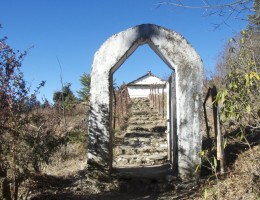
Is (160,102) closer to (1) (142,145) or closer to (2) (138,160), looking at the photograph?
(1) (142,145)

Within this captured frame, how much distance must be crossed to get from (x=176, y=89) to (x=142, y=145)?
3.46m

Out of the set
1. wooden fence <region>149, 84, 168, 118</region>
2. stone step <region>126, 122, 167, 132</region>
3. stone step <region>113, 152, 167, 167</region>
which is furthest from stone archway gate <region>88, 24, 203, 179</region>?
wooden fence <region>149, 84, 168, 118</region>

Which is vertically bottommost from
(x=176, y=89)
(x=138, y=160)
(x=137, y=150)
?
(x=138, y=160)

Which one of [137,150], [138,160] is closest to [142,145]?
[137,150]

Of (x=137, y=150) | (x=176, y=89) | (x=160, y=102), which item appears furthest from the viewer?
(x=160, y=102)

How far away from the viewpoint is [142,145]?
34.1 feet

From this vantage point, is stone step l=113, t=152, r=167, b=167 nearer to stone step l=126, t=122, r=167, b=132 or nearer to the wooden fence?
stone step l=126, t=122, r=167, b=132

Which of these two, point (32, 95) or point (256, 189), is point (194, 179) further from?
point (32, 95)

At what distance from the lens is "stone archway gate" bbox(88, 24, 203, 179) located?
721 centimetres

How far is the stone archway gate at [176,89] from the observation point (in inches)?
284

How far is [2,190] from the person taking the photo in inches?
195

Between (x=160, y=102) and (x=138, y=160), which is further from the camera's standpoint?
(x=160, y=102)

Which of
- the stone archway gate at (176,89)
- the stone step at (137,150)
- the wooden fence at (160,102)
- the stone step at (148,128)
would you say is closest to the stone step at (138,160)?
the stone step at (137,150)

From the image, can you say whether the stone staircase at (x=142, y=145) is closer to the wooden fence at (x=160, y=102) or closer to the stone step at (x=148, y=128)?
the stone step at (x=148, y=128)
